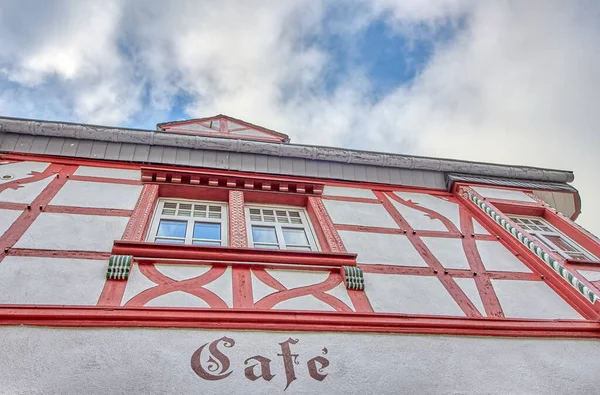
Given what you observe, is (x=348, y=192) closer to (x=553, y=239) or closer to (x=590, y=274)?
(x=553, y=239)

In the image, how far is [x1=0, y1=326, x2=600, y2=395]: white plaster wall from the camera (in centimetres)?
387

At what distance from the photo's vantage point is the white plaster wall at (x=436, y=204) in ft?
25.7

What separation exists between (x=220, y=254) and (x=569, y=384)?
3.63 m

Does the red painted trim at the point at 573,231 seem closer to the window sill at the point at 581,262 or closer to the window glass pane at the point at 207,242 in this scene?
the window sill at the point at 581,262

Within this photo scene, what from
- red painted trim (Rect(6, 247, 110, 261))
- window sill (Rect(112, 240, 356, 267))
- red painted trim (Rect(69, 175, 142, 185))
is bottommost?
window sill (Rect(112, 240, 356, 267))

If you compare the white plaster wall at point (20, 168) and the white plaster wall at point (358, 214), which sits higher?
the white plaster wall at point (20, 168)

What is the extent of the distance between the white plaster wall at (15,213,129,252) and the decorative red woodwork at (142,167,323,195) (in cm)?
126

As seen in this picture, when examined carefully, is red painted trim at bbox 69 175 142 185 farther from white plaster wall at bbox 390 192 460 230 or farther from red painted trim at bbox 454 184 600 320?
red painted trim at bbox 454 184 600 320

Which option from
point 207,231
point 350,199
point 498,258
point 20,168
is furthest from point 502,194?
point 20,168

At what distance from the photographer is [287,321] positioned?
4.69 meters

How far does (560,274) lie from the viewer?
6207 millimetres

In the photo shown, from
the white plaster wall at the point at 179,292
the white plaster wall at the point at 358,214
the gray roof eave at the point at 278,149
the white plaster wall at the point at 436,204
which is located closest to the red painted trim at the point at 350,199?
the white plaster wall at the point at 358,214

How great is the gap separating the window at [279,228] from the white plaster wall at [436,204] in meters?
1.64

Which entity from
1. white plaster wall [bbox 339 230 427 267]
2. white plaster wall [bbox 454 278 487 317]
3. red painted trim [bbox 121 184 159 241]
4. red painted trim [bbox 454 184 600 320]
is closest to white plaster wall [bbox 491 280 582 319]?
red painted trim [bbox 454 184 600 320]
